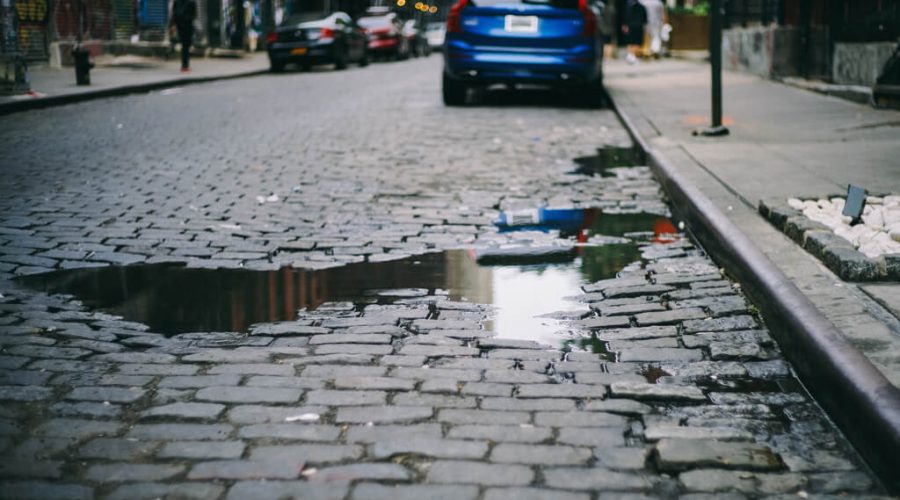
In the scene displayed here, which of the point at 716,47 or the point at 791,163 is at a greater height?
the point at 716,47

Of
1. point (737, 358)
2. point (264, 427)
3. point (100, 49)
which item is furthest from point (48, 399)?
point (100, 49)

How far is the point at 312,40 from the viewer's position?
25.5m

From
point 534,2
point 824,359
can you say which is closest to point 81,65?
point 534,2

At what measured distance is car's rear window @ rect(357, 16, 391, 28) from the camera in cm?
3378

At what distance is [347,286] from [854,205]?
272 centimetres

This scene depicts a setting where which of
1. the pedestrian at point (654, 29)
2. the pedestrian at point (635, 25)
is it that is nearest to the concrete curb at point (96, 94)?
the pedestrian at point (635, 25)

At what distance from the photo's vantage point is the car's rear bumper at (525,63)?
13648 millimetres

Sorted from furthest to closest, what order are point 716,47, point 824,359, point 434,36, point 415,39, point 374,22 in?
1. point 434,36
2. point 415,39
3. point 374,22
4. point 716,47
5. point 824,359

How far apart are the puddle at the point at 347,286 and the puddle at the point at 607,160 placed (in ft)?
10.2

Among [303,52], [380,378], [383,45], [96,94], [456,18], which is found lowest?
[380,378]

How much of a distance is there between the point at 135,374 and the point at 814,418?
234cm

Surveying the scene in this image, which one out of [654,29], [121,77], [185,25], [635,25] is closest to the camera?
[121,77]

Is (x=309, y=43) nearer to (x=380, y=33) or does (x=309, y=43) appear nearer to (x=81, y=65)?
(x=380, y=33)

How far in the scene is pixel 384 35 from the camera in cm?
3344
